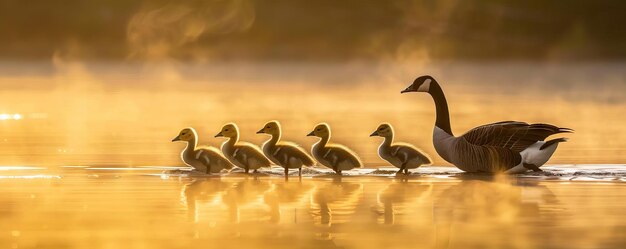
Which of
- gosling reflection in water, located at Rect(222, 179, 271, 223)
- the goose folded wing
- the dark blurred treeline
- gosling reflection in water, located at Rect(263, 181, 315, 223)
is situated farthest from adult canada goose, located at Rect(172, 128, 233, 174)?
the dark blurred treeline


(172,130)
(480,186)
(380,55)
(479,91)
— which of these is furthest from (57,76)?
(480,186)

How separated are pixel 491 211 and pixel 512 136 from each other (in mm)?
2749

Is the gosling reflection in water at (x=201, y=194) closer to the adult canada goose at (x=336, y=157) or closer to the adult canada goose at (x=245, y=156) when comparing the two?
the adult canada goose at (x=245, y=156)

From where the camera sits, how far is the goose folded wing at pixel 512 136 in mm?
14297

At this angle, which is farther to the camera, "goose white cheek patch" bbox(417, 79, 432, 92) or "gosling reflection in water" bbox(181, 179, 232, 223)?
"goose white cheek patch" bbox(417, 79, 432, 92)

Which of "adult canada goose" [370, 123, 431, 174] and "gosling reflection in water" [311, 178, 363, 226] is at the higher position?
"adult canada goose" [370, 123, 431, 174]

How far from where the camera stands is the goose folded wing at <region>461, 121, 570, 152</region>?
14.3 meters

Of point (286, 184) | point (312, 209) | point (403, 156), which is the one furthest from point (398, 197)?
point (403, 156)

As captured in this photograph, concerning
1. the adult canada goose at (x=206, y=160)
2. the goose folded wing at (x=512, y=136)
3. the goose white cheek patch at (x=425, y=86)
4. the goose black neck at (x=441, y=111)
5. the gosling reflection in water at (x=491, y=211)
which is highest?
the goose white cheek patch at (x=425, y=86)

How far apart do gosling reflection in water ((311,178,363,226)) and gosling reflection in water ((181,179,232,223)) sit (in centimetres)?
74

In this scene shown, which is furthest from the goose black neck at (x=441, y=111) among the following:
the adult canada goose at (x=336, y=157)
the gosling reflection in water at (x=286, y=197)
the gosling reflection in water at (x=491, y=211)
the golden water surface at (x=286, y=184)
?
the gosling reflection in water at (x=286, y=197)

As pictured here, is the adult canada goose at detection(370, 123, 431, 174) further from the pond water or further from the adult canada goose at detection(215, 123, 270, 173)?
the adult canada goose at detection(215, 123, 270, 173)

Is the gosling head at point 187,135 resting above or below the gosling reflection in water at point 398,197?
above

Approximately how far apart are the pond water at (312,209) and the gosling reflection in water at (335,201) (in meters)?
0.01
